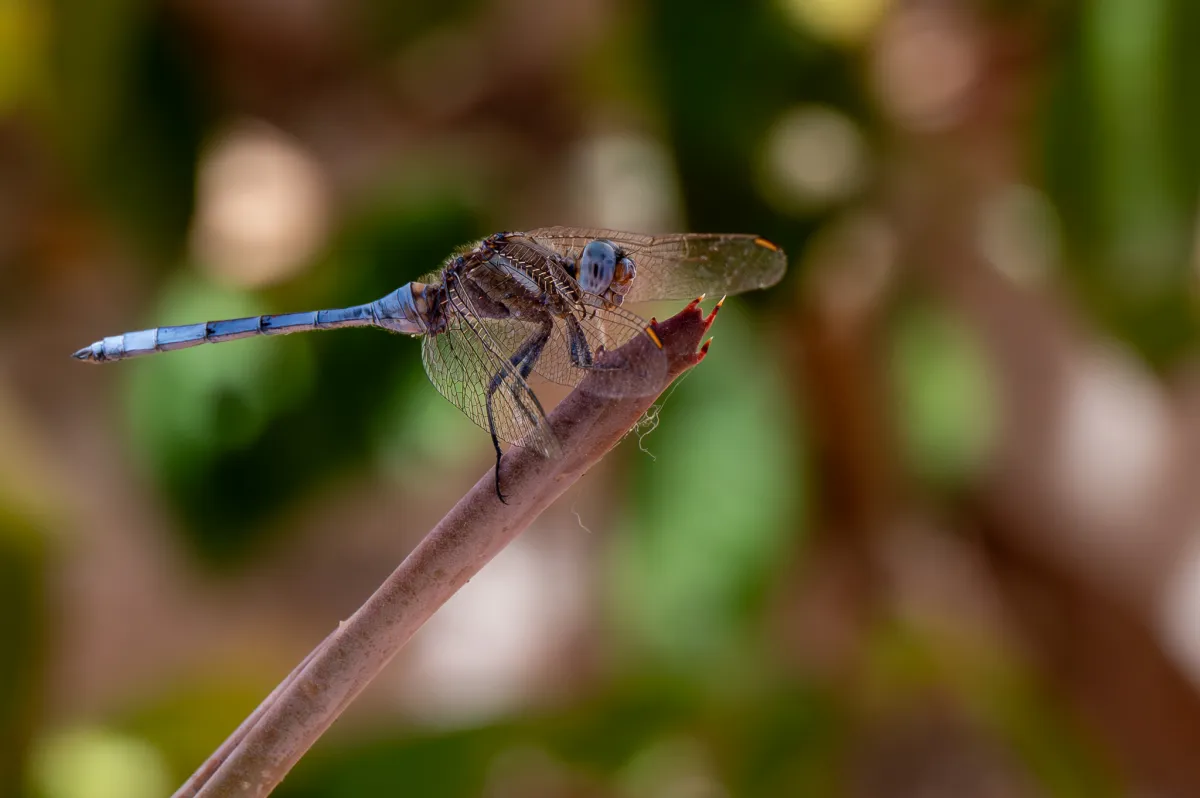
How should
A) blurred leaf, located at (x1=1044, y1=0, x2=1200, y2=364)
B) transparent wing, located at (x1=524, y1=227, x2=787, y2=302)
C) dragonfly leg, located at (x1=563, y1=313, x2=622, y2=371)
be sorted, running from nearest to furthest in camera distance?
dragonfly leg, located at (x1=563, y1=313, x2=622, y2=371) < transparent wing, located at (x1=524, y1=227, x2=787, y2=302) < blurred leaf, located at (x1=1044, y1=0, x2=1200, y2=364)

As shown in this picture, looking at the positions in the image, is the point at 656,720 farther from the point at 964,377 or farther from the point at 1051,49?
the point at 1051,49

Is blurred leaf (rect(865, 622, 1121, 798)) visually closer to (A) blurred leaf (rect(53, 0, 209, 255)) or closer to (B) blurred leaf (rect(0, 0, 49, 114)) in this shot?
(A) blurred leaf (rect(53, 0, 209, 255))

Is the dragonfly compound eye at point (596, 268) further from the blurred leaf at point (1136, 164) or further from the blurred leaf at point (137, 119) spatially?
the blurred leaf at point (137, 119)

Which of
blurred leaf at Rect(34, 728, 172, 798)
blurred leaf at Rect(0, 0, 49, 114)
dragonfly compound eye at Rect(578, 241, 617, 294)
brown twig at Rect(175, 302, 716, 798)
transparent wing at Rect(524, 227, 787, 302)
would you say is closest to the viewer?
brown twig at Rect(175, 302, 716, 798)

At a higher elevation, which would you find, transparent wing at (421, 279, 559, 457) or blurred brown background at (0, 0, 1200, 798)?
transparent wing at (421, 279, 559, 457)

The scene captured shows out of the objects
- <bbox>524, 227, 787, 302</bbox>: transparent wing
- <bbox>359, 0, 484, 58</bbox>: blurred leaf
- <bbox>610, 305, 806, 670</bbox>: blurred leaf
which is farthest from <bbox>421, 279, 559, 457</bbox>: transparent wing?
<bbox>359, 0, 484, 58</bbox>: blurred leaf

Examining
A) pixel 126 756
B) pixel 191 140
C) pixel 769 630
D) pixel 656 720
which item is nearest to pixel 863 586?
pixel 769 630

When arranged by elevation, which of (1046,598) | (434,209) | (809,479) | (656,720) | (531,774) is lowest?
(1046,598)
